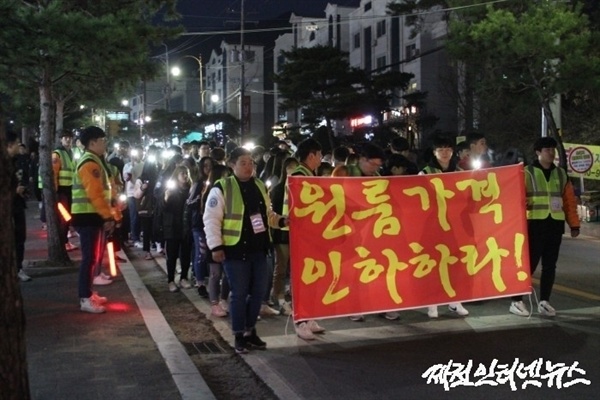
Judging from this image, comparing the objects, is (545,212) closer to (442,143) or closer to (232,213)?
(442,143)

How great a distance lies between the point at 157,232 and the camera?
10.1 meters

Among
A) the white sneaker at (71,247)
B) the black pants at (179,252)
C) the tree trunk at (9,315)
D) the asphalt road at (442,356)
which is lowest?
the asphalt road at (442,356)

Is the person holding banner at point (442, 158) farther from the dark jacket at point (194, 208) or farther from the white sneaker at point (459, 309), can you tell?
the dark jacket at point (194, 208)

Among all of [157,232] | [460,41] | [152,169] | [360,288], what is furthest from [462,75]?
[360,288]

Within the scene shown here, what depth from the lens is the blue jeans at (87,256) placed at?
8.00 m

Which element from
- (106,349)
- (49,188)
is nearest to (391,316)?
(106,349)

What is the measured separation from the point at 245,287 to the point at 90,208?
8.40 ft

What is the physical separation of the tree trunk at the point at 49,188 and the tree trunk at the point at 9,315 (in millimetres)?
8385

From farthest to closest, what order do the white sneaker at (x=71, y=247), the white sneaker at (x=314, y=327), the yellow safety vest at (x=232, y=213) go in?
the white sneaker at (x=71, y=247) → the white sneaker at (x=314, y=327) → the yellow safety vest at (x=232, y=213)

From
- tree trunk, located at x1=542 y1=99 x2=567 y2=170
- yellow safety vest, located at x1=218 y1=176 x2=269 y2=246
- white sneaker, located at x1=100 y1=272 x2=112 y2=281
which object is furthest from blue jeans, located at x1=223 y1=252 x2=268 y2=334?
tree trunk, located at x1=542 y1=99 x2=567 y2=170

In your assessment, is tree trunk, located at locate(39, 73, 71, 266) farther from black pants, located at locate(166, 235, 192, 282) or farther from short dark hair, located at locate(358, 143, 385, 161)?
short dark hair, located at locate(358, 143, 385, 161)

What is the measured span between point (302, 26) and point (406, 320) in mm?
46346

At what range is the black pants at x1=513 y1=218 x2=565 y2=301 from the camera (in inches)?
299

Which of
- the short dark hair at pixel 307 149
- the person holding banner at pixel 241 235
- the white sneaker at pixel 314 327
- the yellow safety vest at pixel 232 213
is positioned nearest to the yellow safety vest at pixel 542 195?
the short dark hair at pixel 307 149
